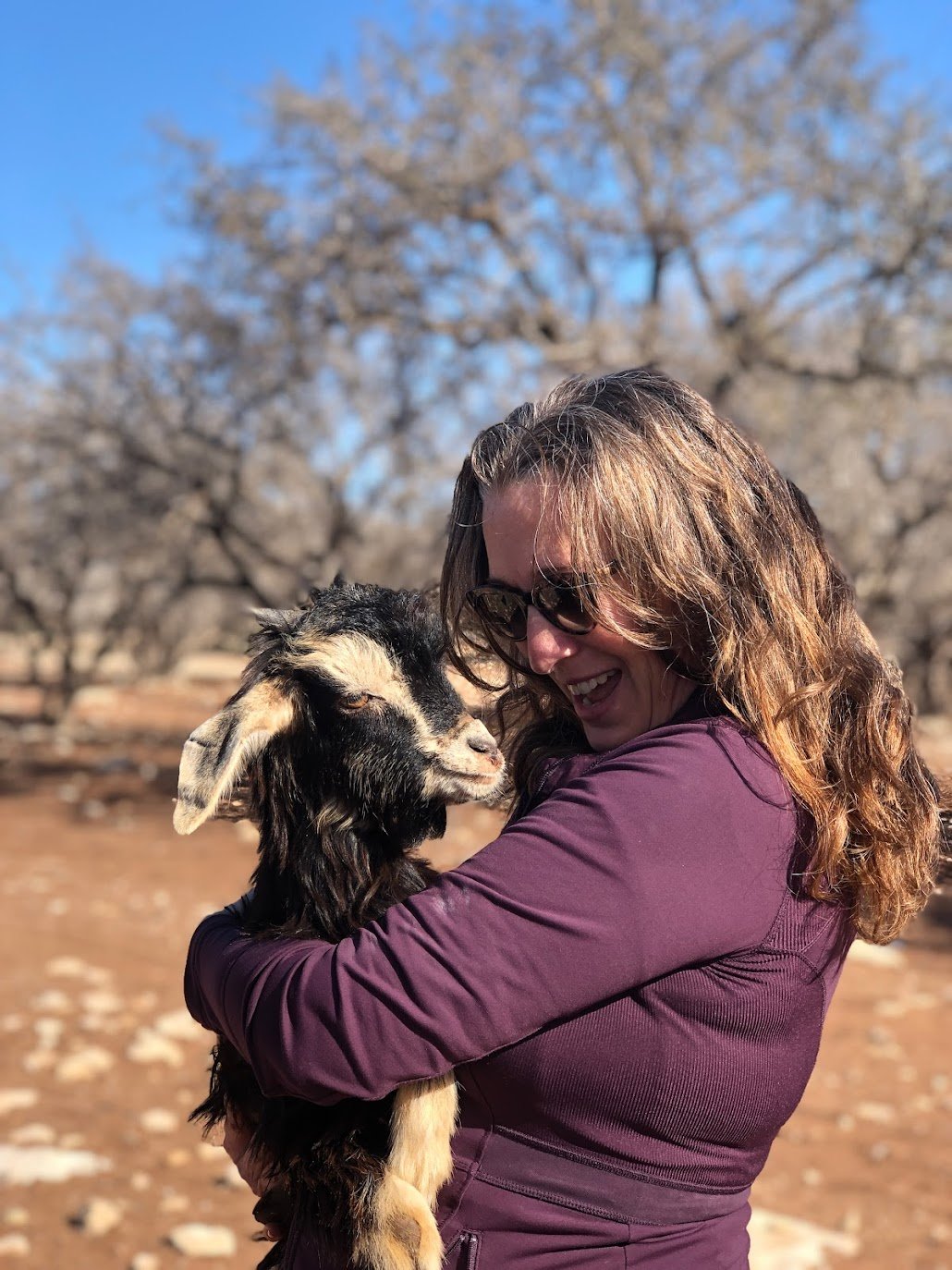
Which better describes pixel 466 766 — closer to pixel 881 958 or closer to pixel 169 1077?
pixel 169 1077

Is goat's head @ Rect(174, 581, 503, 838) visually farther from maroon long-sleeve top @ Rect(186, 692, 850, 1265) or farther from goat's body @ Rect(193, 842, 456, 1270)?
maroon long-sleeve top @ Rect(186, 692, 850, 1265)

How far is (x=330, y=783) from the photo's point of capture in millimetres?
2295

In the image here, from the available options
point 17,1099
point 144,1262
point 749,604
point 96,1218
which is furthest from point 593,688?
point 17,1099

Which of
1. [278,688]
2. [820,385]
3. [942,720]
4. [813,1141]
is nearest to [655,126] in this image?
[820,385]

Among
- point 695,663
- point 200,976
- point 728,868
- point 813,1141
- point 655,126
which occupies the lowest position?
point 813,1141

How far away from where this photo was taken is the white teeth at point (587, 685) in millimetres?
1845

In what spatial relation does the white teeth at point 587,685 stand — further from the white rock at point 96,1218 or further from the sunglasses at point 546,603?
the white rock at point 96,1218

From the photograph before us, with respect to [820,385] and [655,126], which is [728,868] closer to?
[655,126]

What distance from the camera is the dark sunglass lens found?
1.74 m

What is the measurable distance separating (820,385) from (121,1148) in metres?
13.5

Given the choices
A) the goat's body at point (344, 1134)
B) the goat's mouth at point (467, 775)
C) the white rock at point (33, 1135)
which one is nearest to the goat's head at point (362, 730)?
the goat's mouth at point (467, 775)

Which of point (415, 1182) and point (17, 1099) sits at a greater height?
point (415, 1182)

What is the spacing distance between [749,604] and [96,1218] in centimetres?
427

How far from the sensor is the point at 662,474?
1.68 m
